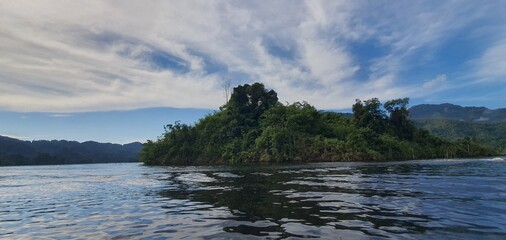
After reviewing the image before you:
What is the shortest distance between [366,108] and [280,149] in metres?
35.0

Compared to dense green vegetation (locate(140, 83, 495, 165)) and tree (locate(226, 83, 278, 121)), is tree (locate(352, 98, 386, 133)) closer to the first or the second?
dense green vegetation (locate(140, 83, 495, 165))

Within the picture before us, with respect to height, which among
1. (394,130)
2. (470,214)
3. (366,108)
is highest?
(366,108)

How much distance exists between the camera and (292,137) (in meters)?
100

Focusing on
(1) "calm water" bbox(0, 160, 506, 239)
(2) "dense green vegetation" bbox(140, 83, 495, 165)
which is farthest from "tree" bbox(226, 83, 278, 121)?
(1) "calm water" bbox(0, 160, 506, 239)

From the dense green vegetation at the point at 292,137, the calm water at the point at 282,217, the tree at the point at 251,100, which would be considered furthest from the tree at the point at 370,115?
the calm water at the point at 282,217

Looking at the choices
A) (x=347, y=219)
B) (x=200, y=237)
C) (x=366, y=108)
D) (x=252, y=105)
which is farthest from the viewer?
(x=252, y=105)

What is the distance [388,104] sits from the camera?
376 feet

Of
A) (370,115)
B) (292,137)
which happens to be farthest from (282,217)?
(370,115)

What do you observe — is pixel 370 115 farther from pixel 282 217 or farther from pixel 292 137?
pixel 282 217

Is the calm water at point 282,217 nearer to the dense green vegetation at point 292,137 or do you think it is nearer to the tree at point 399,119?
the dense green vegetation at point 292,137

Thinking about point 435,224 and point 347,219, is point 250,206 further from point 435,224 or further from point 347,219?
point 435,224

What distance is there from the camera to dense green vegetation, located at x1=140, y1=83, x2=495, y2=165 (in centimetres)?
9694

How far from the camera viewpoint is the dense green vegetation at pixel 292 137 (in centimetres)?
9694

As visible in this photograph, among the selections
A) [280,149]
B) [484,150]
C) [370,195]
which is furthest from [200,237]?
[484,150]
